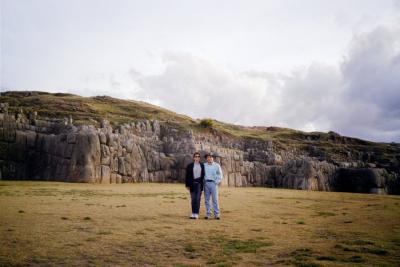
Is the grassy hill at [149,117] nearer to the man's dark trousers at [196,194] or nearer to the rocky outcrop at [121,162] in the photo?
the rocky outcrop at [121,162]

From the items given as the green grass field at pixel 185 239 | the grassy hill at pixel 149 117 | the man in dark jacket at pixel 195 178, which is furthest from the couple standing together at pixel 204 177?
the grassy hill at pixel 149 117

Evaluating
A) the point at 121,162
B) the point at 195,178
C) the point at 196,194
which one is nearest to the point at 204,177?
the point at 195,178

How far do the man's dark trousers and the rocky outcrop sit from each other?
23.3m

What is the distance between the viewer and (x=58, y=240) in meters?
10.4

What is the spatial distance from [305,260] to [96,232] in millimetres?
6047

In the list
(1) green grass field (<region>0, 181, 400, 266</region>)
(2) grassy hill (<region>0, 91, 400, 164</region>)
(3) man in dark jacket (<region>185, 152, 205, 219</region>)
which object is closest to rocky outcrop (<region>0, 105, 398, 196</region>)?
(1) green grass field (<region>0, 181, 400, 266</region>)

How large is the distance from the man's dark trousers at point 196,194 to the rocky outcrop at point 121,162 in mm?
23266

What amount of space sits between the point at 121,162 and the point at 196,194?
2693cm

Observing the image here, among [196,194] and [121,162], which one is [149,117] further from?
[196,194]

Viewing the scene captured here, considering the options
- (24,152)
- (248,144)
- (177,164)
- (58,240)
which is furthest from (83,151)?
(248,144)

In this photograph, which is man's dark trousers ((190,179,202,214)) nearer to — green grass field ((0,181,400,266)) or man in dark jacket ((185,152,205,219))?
man in dark jacket ((185,152,205,219))

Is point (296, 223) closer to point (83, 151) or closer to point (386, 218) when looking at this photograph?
point (386, 218)

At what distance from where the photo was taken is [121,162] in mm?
42531

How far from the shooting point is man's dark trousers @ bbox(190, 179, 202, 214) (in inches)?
640
